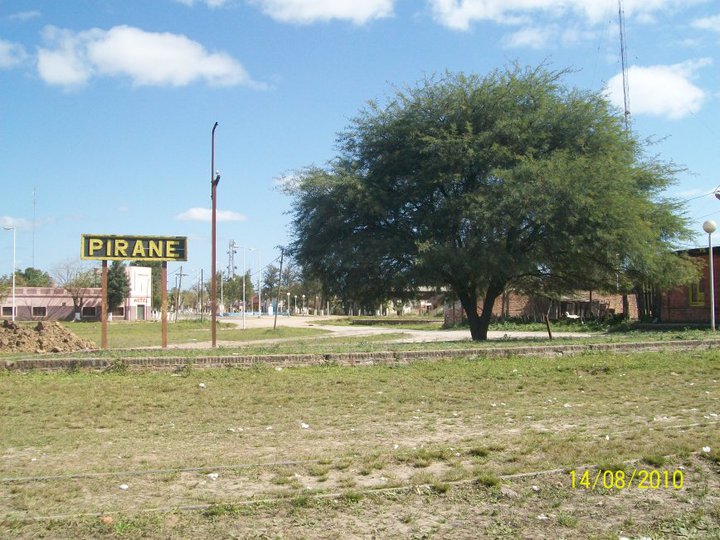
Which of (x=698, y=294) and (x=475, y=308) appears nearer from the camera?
(x=475, y=308)

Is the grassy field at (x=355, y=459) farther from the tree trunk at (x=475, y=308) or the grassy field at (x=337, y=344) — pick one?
the tree trunk at (x=475, y=308)

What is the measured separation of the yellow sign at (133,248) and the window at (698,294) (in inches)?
923

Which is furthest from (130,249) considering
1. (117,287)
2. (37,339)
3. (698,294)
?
(117,287)

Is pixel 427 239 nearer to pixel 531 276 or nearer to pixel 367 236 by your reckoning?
pixel 367 236

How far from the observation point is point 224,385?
12.9 meters

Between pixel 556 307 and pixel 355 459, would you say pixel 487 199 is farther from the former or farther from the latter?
pixel 556 307

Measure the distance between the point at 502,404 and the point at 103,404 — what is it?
628 cm

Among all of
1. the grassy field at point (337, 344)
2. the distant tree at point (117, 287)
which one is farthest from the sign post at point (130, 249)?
the distant tree at point (117, 287)

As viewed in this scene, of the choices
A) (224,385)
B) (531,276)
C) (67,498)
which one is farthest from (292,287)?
(67,498)

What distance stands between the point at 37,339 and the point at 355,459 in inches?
883

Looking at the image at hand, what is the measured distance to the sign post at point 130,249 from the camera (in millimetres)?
22516

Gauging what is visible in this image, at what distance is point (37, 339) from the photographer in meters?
25.9
